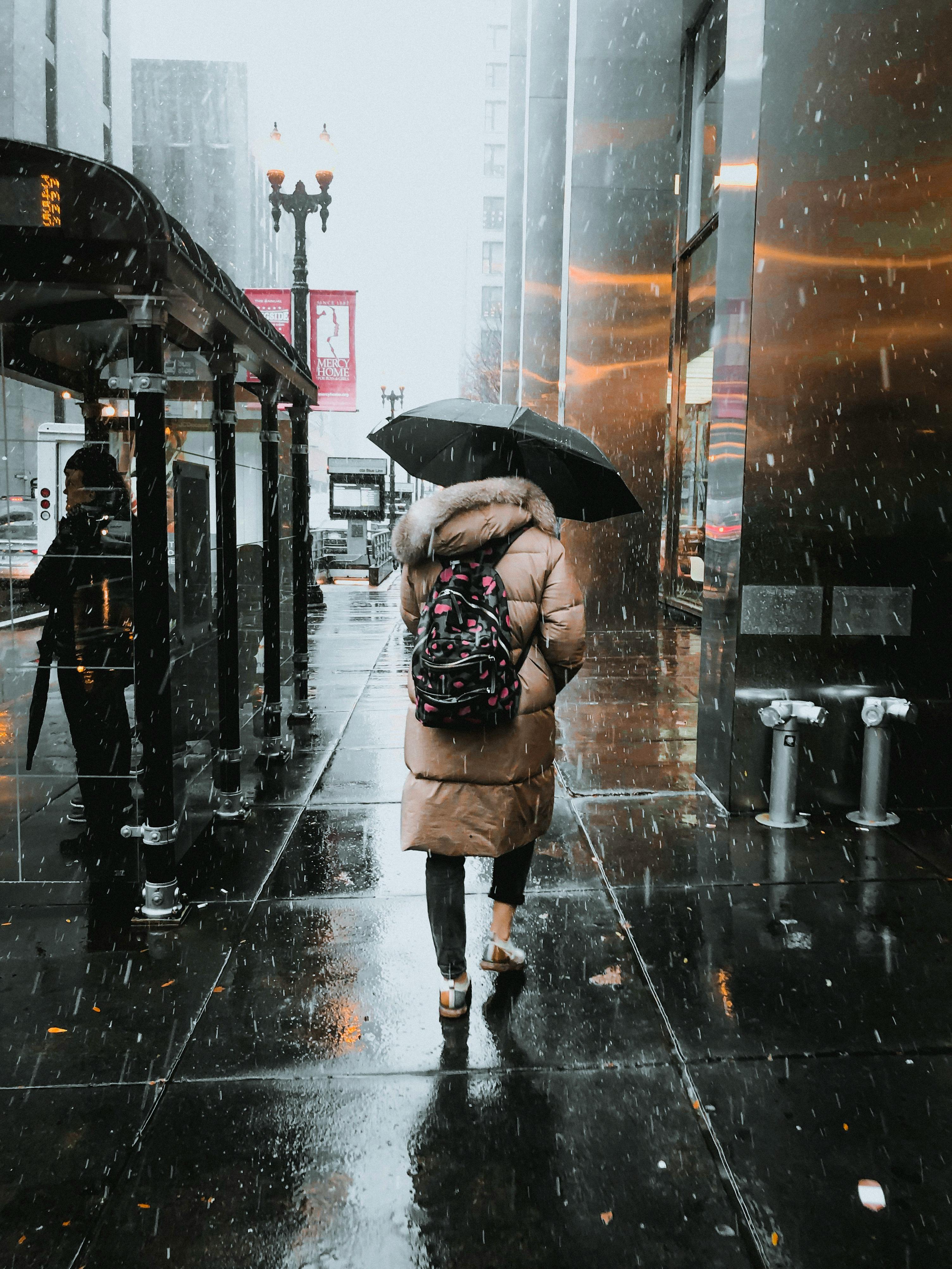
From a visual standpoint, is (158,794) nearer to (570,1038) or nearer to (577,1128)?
(570,1038)

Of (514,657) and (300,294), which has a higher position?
(300,294)

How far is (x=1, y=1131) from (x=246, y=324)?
4.04 meters

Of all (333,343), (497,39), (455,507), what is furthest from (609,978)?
(497,39)

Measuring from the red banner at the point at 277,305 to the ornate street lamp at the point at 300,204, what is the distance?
0.83 meters

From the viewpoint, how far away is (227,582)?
5820mm

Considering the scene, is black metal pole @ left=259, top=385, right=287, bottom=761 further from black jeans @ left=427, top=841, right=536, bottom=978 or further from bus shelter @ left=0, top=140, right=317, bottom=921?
black jeans @ left=427, top=841, right=536, bottom=978

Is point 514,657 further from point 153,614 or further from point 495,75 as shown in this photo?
point 495,75

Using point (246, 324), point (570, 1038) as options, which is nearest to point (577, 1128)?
point (570, 1038)

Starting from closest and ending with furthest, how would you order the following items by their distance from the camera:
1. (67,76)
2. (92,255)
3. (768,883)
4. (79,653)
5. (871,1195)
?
(871,1195)
(92,255)
(768,883)
(79,653)
(67,76)

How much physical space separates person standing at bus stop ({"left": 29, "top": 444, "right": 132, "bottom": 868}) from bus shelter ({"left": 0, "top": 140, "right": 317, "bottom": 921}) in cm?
3

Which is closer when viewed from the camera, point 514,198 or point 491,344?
point 514,198

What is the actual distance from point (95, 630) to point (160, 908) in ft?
5.43

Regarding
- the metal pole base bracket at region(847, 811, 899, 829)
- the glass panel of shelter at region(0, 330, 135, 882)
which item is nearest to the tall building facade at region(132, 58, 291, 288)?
the glass panel of shelter at region(0, 330, 135, 882)

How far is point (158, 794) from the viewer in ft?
15.1
